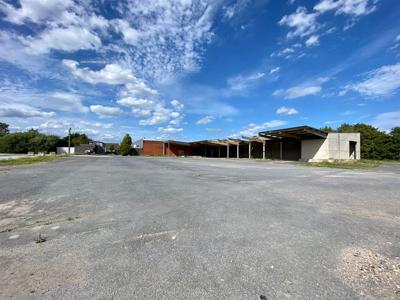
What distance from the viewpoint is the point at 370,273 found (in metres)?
2.78

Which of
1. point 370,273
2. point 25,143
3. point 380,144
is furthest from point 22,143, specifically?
point 380,144

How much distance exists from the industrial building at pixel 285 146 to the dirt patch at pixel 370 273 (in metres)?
26.4

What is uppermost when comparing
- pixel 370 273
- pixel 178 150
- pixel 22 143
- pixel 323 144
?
pixel 22 143

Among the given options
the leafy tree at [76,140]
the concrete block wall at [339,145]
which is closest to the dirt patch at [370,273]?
the concrete block wall at [339,145]

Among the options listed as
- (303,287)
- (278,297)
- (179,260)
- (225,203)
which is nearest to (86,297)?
(179,260)

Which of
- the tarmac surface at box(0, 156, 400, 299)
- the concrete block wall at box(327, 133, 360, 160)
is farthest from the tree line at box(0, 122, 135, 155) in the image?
the tarmac surface at box(0, 156, 400, 299)

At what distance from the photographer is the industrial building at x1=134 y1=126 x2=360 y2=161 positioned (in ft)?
100

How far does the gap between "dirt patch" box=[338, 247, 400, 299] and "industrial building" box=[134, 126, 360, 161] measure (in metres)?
26.4

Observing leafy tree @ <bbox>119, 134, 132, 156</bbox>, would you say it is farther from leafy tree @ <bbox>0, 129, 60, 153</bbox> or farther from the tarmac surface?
the tarmac surface

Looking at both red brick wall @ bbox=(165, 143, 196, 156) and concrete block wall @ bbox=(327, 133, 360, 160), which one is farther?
red brick wall @ bbox=(165, 143, 196, 156)

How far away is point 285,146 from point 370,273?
137 ft

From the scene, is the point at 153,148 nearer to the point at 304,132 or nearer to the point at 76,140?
the point at 76,140

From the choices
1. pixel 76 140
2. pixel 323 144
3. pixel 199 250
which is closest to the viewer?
pixel 199 250

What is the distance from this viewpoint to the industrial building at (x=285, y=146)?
30609 mm
